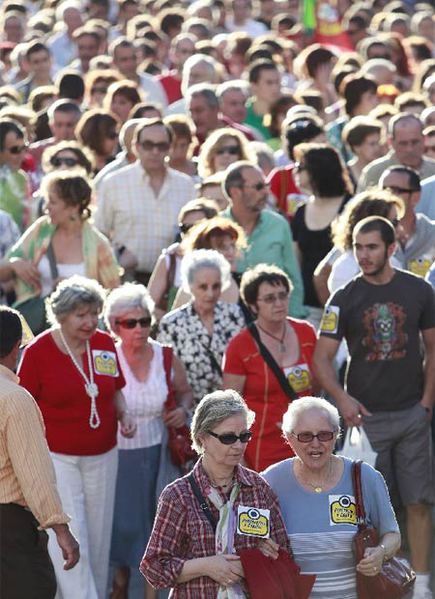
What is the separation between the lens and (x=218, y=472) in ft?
20.5

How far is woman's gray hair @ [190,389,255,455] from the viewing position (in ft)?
20.5

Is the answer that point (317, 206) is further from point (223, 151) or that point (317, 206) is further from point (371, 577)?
point (371, 577)

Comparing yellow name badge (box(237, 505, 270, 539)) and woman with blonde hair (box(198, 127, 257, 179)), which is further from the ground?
woman with blonde hair (box(198, 127, 257, 179))

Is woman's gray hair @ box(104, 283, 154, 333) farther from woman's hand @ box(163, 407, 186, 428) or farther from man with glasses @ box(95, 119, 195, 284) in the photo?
man with glasses @ box(95, 119, 195, 284)

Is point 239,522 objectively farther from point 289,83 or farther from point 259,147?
point 289,83

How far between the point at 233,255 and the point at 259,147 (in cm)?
268

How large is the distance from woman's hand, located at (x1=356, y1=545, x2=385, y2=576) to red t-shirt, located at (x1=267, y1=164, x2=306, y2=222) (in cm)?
558

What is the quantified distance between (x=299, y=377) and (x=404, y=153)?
3.08 meters

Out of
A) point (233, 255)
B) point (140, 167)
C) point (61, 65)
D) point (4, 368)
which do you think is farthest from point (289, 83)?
point (4, 368)

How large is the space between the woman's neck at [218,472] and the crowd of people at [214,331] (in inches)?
0.4

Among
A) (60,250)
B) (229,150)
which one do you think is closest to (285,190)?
(229,150)

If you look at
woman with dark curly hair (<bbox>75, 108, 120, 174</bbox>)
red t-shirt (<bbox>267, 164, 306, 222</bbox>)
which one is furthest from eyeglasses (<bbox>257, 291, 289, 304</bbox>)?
woman with dark curly hair (<bbox>75, 108, 120, 174</bbox>)

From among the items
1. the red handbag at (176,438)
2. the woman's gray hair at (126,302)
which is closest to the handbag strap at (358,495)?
the red handbag at (176,438)

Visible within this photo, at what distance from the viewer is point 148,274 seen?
36.1ft
